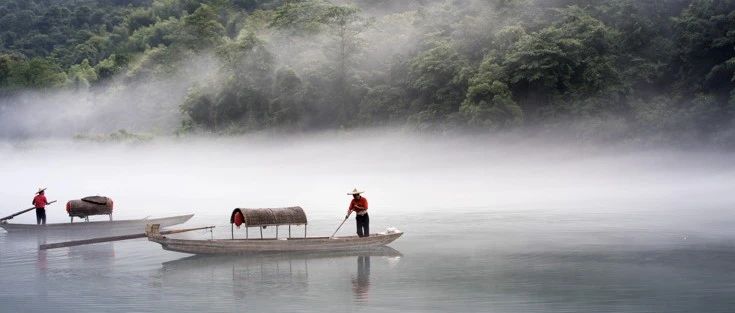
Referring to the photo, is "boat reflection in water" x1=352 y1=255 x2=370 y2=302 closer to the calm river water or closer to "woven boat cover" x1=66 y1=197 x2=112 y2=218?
the calm river water

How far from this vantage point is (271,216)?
23062mm

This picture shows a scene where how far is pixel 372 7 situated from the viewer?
83250 millimetres

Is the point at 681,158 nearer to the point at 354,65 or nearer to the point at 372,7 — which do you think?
the point at 354,65

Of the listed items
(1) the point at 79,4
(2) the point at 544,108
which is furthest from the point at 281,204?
(1) the point at 79,4

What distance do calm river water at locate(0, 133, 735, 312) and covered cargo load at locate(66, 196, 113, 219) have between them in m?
1.30

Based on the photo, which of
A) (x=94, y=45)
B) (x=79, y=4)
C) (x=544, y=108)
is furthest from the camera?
(x=79, y=4)

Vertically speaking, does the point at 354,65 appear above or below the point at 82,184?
above

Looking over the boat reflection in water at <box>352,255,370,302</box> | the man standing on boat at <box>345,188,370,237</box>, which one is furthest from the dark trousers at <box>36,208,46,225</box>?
the boat reflection in water at <box>352,255,370,302</box>

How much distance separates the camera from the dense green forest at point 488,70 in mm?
52031

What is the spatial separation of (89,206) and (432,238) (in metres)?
12.0

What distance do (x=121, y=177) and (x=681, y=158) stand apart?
3885 cm

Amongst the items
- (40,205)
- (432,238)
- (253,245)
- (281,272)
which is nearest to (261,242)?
(253,245)

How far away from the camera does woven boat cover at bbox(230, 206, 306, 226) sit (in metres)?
22.8

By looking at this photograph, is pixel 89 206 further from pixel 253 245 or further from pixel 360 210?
pixel 360 210
